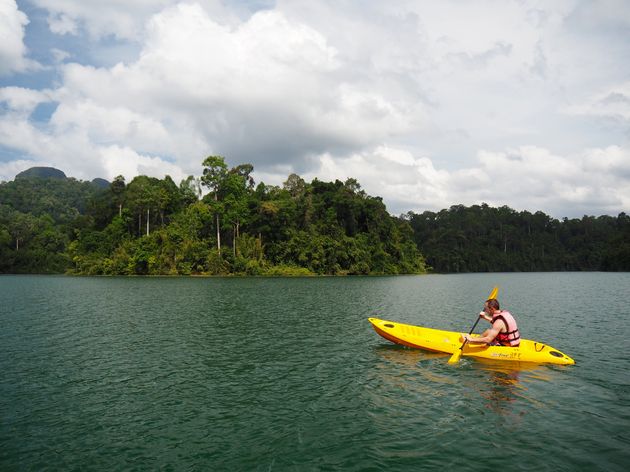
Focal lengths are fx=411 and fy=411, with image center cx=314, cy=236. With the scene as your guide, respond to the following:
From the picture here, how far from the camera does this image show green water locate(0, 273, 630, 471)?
773 centimetres

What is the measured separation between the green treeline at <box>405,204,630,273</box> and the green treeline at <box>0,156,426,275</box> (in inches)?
2184

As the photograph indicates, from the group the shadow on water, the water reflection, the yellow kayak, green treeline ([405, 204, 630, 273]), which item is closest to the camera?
the water reflection

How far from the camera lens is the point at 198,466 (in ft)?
23.8

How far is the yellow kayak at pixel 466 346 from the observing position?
14133 mm

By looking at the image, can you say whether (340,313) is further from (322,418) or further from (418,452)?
(418,452)

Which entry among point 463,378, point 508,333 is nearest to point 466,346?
point 508,333

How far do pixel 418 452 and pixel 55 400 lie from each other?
9.01 meters

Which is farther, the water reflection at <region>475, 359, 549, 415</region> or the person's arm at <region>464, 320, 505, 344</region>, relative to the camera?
the person's arm at <region>464, 320, 505, 344</region>

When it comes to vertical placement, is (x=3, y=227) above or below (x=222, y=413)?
above

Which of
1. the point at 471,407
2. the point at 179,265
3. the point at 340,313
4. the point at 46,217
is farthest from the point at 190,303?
the point at 46,217

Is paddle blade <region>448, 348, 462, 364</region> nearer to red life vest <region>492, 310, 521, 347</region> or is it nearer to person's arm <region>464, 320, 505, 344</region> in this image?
person's arm <region>464, 320, 505, 344</region>

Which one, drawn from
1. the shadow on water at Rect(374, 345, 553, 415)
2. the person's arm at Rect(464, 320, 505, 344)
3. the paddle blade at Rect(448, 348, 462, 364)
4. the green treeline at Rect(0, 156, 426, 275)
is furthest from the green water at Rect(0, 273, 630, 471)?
the green treeline at Rect(0, 156, 426, 275)

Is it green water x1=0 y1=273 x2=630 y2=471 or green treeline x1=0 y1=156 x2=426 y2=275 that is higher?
green treeline x1=0 y1=156 x2=426 y2=275

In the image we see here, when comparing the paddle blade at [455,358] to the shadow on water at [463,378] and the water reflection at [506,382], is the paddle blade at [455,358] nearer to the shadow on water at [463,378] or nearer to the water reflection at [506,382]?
the shadow on water at [463,378]
